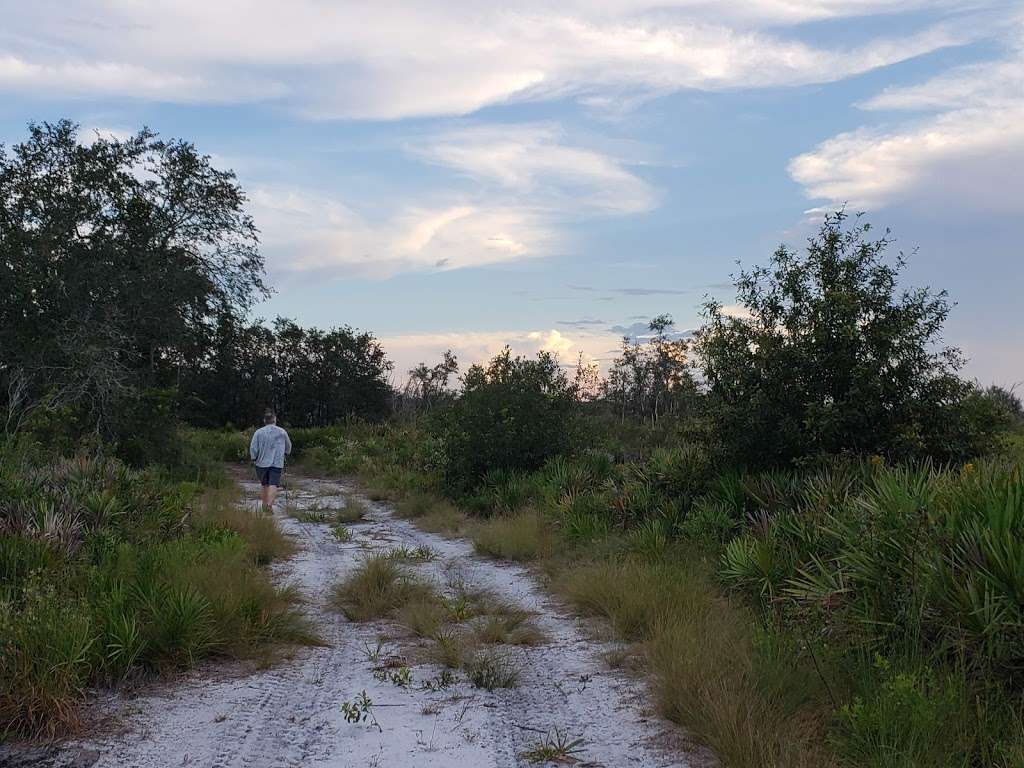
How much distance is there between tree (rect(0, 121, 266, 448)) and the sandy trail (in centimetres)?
944

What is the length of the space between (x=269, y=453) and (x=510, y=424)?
13.8ft

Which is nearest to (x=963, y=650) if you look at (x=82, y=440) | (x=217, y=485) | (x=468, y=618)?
(x=468, y=618)

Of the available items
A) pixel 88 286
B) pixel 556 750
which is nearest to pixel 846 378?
pixel 556 750

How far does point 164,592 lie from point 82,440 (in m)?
8.67

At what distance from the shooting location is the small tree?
1445cm

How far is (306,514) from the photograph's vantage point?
13086mm

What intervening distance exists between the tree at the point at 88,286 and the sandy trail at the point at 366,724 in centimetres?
944

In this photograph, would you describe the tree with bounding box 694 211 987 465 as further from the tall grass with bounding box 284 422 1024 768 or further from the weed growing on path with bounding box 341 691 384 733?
the weed growing on path with bounding box 341 691 384 733

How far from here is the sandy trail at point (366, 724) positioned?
416cm

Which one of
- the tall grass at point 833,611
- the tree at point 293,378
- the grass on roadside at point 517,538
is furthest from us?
the tree at point 293,378

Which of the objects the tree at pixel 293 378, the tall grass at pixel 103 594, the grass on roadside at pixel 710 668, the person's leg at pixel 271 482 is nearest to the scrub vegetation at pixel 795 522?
the grass on roadside at pixel 710 668

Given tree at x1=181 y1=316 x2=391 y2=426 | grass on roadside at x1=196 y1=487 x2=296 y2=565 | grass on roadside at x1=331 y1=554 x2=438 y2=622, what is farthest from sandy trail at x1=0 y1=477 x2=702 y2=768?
tree at x1=181 y1=316 x2=391 y2=426

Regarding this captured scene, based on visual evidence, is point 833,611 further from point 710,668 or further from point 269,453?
point 269,453

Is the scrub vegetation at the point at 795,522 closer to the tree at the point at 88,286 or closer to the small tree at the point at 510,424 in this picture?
the small tree at the point at 510,424
